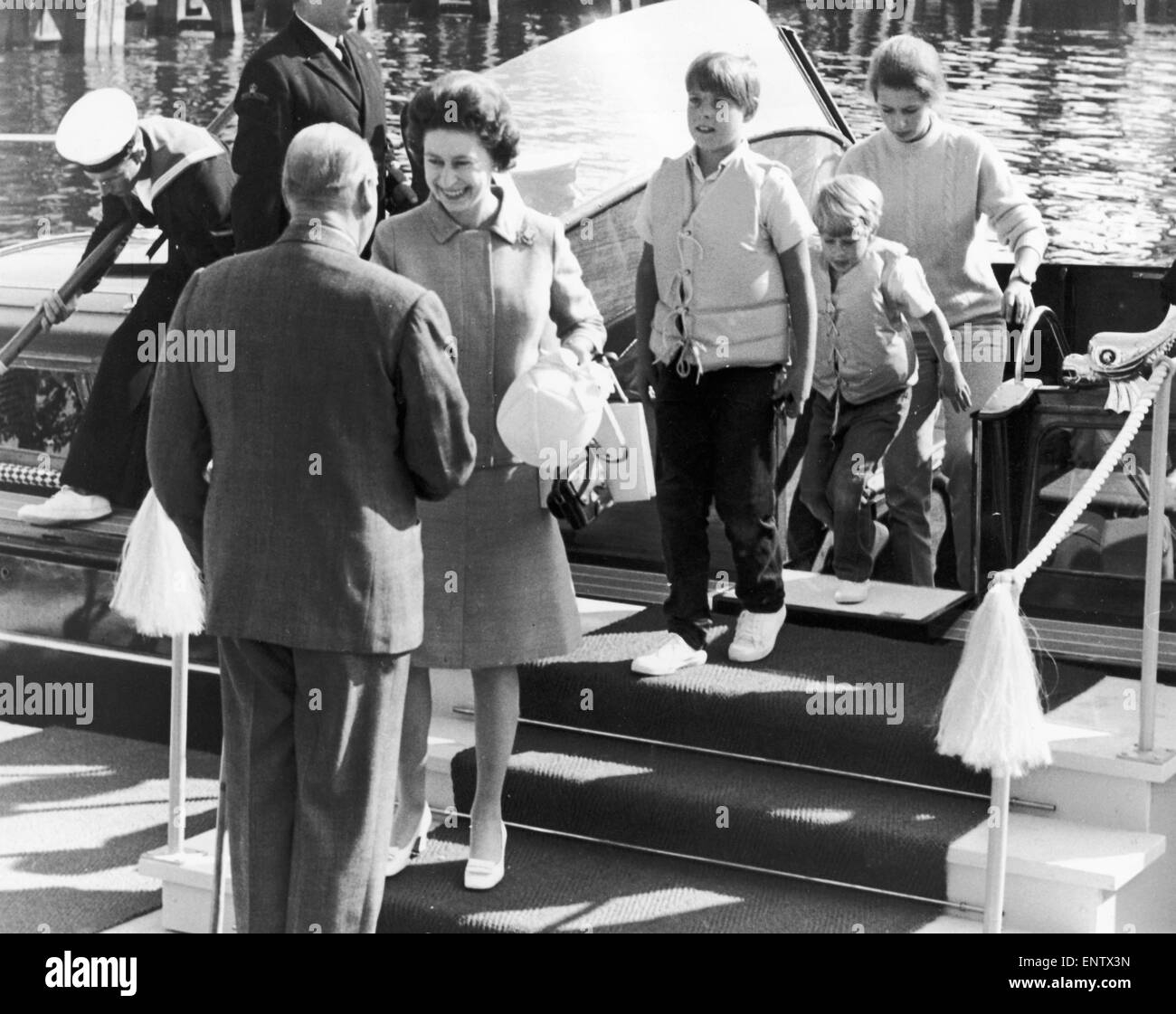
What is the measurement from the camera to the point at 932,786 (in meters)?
3.76

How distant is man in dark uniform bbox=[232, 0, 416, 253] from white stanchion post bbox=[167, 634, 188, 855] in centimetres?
107

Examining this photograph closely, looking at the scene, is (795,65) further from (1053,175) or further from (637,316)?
(637,316)

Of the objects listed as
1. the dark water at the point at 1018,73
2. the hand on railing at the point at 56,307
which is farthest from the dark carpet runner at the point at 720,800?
the hand on railing at the point at 56,307

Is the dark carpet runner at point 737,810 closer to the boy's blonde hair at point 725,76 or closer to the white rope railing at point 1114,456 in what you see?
the white rope railing at point 1114,456

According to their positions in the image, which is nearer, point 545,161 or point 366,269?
point 366,269

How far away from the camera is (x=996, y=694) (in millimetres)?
3100

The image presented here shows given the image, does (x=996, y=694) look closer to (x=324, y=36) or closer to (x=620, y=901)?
(x=620, y=901)

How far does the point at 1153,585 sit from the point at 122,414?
3.11m

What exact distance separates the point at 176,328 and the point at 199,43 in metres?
3.08

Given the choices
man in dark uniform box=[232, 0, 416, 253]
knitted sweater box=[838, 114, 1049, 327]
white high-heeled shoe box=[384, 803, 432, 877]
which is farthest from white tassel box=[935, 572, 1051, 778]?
man in dark uniform box=[232, 0, 416, 253]

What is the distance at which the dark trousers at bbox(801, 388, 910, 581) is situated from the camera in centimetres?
430

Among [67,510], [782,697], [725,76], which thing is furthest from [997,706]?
[67,510]

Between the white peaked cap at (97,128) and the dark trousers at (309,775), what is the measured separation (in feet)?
8.92
